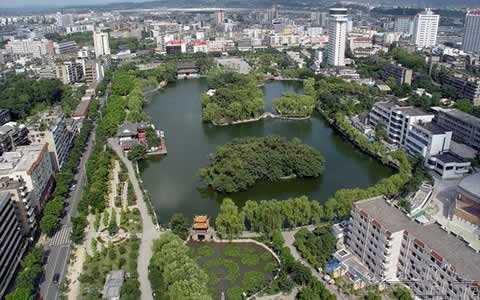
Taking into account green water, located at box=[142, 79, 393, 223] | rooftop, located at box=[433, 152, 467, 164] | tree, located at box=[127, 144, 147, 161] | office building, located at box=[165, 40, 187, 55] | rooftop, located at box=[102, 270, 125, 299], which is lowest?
green water, located at box=[142, 79, 393, 223]

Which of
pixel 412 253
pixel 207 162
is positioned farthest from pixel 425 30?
pixel 412 253

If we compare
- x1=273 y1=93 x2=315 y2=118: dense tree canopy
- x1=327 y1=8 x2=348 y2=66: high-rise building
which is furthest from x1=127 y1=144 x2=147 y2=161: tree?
x1=327 y1=8 x2=348 y2=66: high-rise building

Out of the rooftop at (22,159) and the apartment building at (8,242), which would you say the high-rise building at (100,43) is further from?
the apartment building at (8,242)

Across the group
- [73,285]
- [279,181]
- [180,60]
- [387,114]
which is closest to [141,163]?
[279,181]

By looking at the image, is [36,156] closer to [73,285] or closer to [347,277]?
[73,285]

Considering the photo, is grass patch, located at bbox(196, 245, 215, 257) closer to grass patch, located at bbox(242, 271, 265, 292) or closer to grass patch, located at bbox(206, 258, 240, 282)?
grass patch, located at bbox(206, 258, 240, 282)
